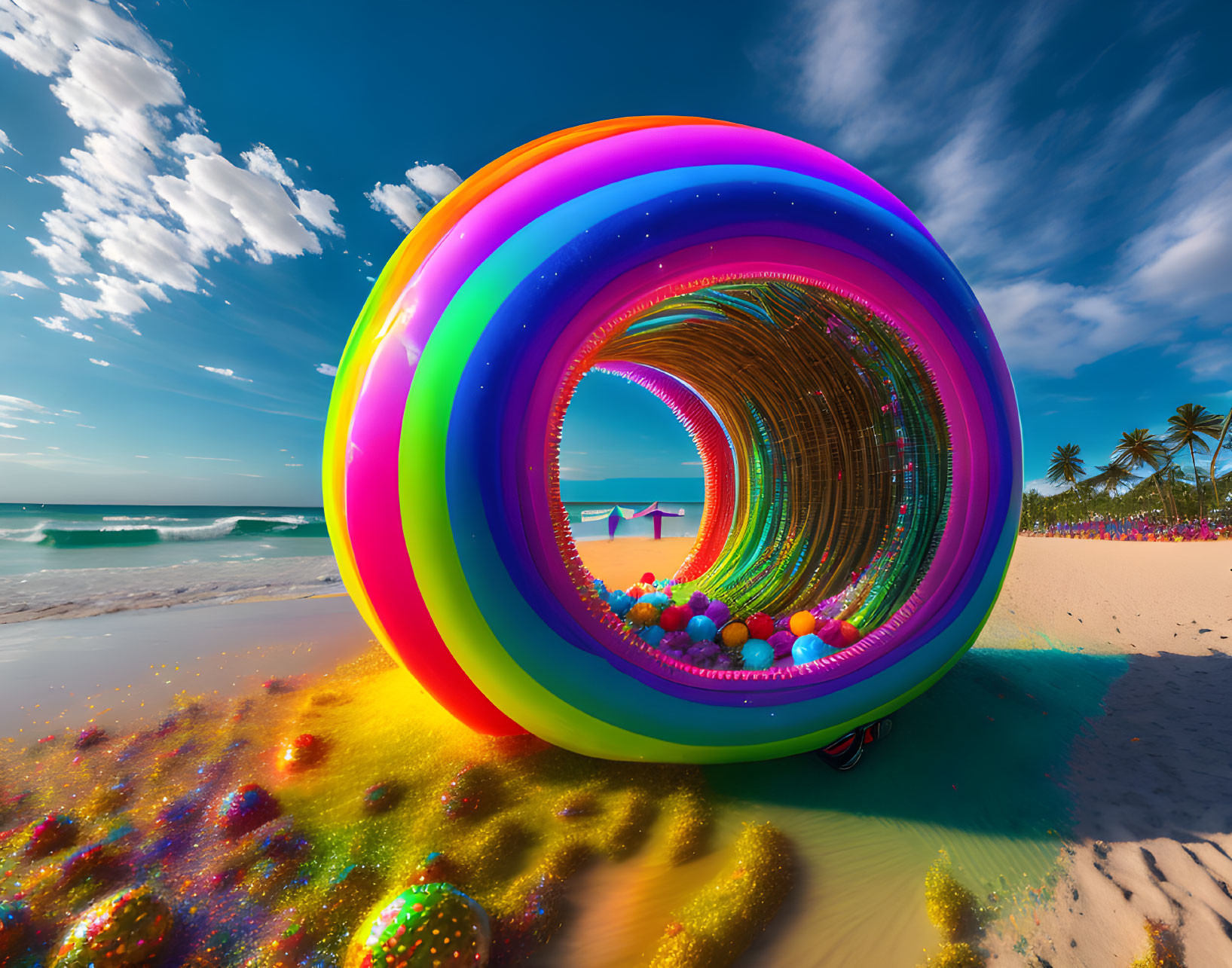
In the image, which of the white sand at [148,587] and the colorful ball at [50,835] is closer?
the colorful ball at [50,835]

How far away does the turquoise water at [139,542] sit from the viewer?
37.2 ft

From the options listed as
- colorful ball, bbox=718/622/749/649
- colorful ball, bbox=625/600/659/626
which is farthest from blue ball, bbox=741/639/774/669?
colorful ball, bbox=625/600/659/626

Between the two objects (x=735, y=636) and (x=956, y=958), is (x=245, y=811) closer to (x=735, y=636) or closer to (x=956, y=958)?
(x=956, y=958)

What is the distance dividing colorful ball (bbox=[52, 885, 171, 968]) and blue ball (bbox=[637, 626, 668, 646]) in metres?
2.26

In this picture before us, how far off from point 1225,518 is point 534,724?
15527 millimetres

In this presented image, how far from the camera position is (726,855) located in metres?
1.74

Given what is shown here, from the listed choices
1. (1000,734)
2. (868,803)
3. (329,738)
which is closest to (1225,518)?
(1000,734)

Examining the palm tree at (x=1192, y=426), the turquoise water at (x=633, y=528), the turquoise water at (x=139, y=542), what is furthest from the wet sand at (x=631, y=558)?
the palm tree at (x=1192, y=426)

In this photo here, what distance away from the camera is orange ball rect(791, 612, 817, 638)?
3059 mm

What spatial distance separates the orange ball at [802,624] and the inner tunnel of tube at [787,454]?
0.15ft

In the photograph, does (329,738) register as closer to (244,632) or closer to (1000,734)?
(244,632)

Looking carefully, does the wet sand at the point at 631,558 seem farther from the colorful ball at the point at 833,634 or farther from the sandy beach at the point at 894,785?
the sandy beach at the point at 894,785

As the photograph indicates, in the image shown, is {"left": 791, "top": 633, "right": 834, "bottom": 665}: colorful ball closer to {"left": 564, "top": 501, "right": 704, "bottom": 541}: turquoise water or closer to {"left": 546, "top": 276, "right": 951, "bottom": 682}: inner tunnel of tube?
{"left": 546, "top": 276, "right": 951, "bottom": 682}: inner tunnel of tube

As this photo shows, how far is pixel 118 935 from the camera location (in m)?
1.29
